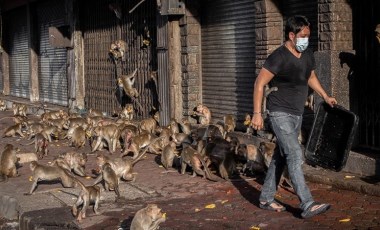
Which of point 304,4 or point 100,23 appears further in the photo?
point 100,23

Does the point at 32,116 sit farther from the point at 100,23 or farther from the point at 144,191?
the point at 144,191

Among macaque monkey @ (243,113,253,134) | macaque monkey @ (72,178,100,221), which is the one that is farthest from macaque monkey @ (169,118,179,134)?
macaque monkey @ (72,178,100,221)

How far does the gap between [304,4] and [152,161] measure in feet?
13.1

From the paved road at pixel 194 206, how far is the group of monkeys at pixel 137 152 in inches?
8.9

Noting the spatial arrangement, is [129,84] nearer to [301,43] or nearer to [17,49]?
[301,43]

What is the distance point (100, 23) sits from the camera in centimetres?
2020

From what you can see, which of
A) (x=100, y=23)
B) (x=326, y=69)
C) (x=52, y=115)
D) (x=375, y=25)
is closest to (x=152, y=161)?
(x=326, y=69)

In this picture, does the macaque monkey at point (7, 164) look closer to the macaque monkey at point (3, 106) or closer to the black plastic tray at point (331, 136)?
the black plastic tray at point (331, 136)

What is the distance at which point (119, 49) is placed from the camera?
18109 millimetres

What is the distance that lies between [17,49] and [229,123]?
778 inches

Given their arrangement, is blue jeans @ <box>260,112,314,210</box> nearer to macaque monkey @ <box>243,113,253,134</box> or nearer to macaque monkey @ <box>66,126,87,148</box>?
macaque monkey @ <box>243,113,253,134</box>

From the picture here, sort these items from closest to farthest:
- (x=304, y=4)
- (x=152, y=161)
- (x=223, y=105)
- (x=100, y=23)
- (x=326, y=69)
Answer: (x=326, y=69) → (x=304, y=4) → (x=152, y=161) → (x=223, y=105) → (x=100, y=23)

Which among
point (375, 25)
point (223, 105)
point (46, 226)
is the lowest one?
point (46, 226)

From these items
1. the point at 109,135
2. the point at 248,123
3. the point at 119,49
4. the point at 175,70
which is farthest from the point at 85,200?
the point at 119,49
